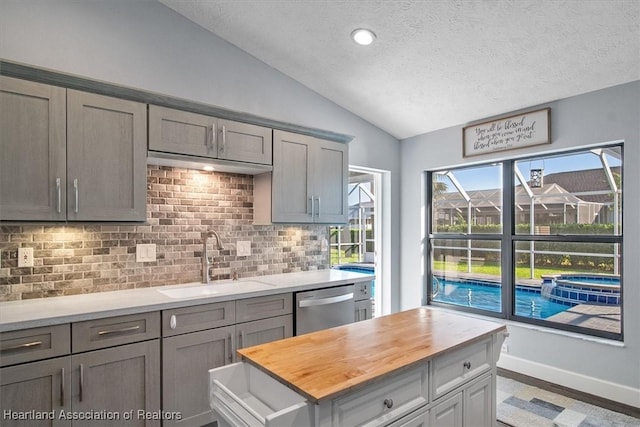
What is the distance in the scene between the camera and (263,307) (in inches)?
104

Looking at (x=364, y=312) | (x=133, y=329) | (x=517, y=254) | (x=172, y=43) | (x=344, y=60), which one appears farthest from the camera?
(x=517, y=254)

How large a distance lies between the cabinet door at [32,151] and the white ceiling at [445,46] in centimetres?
125

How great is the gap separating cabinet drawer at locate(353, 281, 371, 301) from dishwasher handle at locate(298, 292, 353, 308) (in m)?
0.10

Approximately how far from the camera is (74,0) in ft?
7.82

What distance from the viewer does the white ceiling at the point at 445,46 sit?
232 centimetres

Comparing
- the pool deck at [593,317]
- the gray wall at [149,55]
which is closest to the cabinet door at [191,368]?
the gray wall at [149,55]

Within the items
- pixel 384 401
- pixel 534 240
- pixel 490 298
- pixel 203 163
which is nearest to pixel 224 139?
pixel 203 163

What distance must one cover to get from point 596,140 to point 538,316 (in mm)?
1646

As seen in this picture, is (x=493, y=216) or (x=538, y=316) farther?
(x=493, y=216)

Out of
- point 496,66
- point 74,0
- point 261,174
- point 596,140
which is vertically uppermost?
point 74,0

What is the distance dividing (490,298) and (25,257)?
3987 mm

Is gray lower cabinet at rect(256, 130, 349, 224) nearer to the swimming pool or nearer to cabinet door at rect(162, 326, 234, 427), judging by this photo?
cabinet door at rect(162, 326, 234, 427)

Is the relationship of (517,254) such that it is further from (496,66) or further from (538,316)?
(496,66)

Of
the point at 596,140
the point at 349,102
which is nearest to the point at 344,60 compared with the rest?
the point at 349,102
